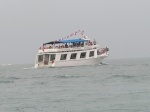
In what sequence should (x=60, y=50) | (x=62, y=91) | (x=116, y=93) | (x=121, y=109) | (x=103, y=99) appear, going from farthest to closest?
1. (x=60, y=50)
2. (x=62, y=91)
3. (x=116, y=93)
4. (x=103, y=99)
5. (x=121, y=109)

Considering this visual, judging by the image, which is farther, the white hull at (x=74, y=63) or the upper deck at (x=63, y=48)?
the white hull at (x=74, y=63)

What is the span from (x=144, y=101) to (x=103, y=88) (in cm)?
706

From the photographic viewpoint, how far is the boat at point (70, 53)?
214ft

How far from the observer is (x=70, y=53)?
6538 cm

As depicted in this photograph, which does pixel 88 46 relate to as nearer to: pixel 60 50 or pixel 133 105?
pixel 60 50

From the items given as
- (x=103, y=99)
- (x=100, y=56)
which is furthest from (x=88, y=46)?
(x=103, y=99)

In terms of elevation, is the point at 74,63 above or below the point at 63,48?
below

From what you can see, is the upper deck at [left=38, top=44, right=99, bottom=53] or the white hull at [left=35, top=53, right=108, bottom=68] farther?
the white hull at [left=35, top=53, right=108, bottom=68]

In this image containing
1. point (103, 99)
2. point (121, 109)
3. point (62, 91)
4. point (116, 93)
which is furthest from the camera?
point (62, 91)

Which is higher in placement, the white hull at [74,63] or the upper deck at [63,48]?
the upper deck at [63,48]

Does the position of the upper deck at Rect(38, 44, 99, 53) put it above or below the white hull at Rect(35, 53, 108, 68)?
above

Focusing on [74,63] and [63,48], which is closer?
[63,48]

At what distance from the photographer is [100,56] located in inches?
2630

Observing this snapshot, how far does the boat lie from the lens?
214ft
